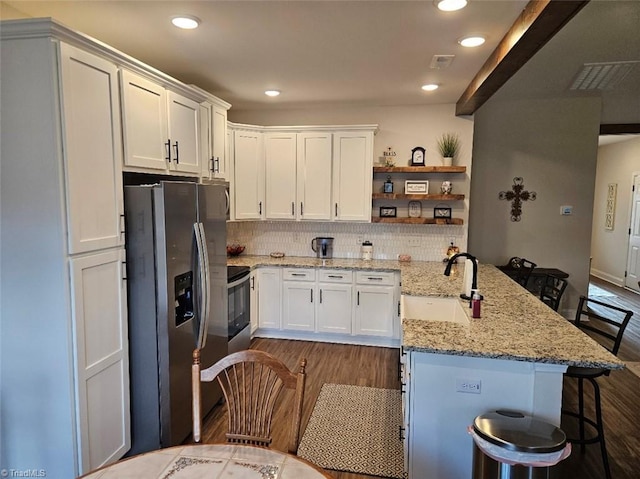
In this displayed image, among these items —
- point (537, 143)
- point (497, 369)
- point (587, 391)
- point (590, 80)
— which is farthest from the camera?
point (537, 143)

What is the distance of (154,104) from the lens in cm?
266

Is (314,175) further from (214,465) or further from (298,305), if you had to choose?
(214,465)

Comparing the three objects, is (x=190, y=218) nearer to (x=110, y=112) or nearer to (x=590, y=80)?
(x=110, y=112)

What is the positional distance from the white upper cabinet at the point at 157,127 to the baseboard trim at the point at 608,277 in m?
8.22

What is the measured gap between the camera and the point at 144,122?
256 centimetres

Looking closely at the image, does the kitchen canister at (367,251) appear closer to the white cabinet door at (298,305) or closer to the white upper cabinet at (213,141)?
the white cabinet door at (298,305)

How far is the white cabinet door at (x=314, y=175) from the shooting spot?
4.60m

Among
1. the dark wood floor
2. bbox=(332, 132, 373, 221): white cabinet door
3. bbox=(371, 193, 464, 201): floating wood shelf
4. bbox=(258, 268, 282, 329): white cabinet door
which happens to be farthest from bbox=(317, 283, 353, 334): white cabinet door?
bbox=(371, 193, 464, 201): floating wood shelf

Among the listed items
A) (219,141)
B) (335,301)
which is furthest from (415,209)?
(219,141)

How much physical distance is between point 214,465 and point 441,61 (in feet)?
9.82

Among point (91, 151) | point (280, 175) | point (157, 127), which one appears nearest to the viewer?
point (91, 151)

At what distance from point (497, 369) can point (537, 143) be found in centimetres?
433

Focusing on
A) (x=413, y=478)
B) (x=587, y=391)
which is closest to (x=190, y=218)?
(x=413, y=478)

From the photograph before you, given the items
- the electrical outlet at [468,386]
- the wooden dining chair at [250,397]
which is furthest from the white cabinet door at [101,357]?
the electrical outlet at [468,386]
